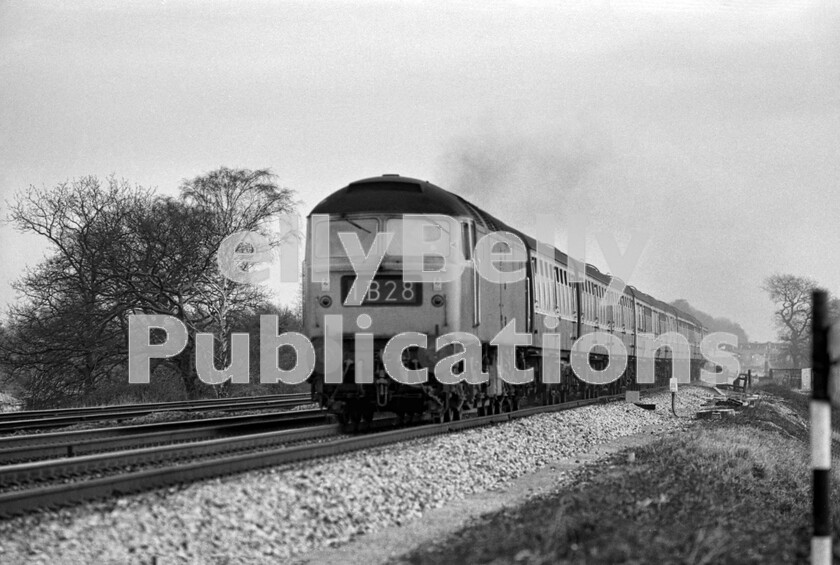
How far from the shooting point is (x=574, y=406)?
22.3 metres

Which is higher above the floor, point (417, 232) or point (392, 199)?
point (392, 199)

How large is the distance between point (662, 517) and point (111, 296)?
24.7 m

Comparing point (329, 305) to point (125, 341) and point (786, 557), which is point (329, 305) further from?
point (125, 341)

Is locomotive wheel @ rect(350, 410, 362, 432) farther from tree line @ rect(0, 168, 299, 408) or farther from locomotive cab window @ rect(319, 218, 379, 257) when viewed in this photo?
tree line @ rect(0, 168, 299, 408)

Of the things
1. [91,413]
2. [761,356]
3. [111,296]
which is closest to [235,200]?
[111,296]

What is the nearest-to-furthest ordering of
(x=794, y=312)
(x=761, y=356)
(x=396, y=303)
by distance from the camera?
(x=396, y=303) → (x=794, y=312) → (x=761, y=356)

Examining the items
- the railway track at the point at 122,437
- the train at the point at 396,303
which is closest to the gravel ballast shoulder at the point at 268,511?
the train at the point at 396,303

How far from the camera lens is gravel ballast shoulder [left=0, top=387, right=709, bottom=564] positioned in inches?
249

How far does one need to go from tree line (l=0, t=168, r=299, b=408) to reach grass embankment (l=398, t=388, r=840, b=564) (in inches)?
756

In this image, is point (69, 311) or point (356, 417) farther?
point (69, 311)

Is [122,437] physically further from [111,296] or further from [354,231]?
[111,296]

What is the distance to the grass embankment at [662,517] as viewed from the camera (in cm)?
615

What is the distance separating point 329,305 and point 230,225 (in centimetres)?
2418

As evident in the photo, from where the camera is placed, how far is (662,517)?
780 centimetres
